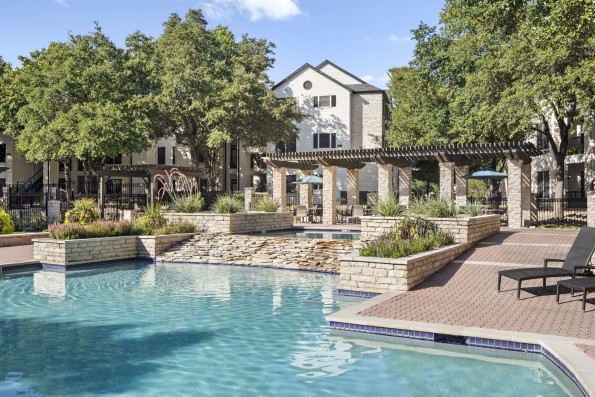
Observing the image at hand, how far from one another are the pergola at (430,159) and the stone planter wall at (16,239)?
1425cm

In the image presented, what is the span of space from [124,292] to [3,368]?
17.7ft

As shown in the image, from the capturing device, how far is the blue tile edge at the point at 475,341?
6.81 metres

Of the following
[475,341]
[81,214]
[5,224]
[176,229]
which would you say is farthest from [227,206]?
[475,341]

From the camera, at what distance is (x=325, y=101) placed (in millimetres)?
47844

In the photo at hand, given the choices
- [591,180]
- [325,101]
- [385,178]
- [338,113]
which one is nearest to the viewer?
[591,180]

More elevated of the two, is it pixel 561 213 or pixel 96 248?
pixel 561 213

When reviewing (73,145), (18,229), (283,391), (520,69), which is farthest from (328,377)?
(73,145)

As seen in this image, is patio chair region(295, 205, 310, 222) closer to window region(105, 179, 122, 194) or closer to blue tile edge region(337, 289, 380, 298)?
blue tile edge region(337, 289, 380, 298)

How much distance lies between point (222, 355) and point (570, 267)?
24.1ft

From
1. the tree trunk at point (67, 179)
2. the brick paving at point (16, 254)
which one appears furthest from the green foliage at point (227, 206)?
the tree trunk at point (67, 179)

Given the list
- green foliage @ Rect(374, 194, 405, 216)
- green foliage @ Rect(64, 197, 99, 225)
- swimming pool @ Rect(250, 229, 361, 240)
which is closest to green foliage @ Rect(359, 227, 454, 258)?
green foliage @ Rect(374, 194, 405, 216)

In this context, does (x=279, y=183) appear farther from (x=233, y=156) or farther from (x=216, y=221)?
(x=233, y=156)

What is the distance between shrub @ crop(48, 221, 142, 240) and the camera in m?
16.7

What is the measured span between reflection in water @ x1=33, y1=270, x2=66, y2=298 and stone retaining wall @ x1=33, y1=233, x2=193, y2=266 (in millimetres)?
663
